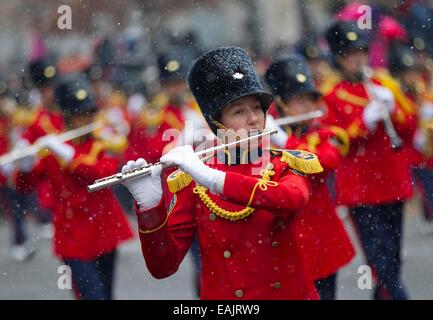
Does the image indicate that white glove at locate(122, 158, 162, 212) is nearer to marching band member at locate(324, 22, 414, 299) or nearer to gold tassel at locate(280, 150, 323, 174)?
gold tassel at locate(280, 150, 323, 174)

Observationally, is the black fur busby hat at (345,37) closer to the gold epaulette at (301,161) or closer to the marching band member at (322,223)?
the marching band member at (322,223)

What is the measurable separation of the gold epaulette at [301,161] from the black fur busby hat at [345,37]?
3437mm

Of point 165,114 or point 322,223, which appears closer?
point 322,223

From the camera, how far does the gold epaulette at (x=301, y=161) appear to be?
4828mm

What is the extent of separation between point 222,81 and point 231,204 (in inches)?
17.4

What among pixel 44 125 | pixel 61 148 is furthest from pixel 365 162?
pixel 44 125

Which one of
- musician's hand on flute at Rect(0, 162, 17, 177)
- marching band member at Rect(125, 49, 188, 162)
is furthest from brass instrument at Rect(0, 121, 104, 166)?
musician's hand on flute at Rect(0, 162, 17, 177)

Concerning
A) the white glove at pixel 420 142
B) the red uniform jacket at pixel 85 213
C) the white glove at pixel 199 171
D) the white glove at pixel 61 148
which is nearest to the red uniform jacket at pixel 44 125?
the white glove at pixel 61 148

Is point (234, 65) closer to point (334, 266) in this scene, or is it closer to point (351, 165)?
point (334, 266)

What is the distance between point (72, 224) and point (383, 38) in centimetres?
443

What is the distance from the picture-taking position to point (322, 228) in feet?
22.5

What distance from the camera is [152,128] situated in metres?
9.68

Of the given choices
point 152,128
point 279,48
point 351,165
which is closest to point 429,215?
point 152,128

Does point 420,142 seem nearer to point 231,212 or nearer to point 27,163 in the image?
point 27,163
